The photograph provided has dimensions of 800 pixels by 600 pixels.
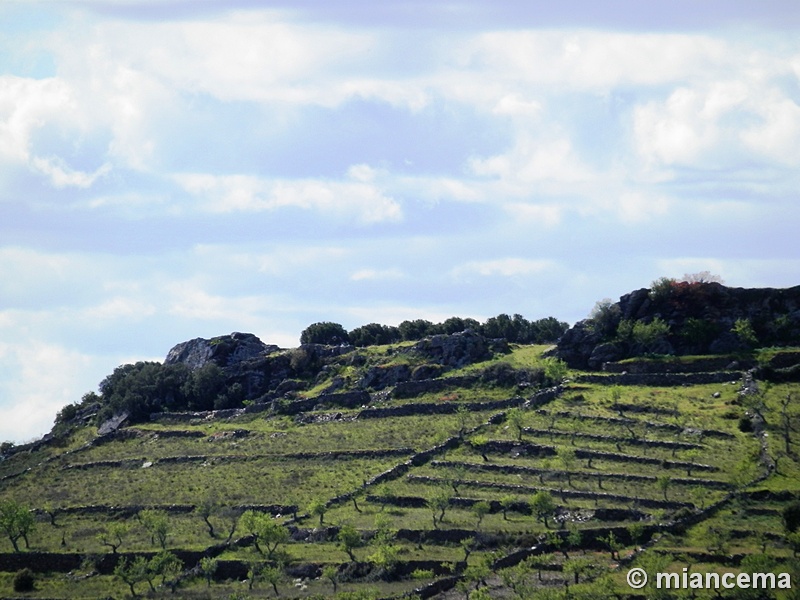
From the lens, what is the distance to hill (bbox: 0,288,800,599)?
93.1m

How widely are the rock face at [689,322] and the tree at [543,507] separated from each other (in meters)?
39.8

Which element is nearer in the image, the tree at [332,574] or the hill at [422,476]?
the tree at [332,574]

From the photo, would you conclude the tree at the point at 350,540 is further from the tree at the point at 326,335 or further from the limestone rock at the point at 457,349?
the tree at the point at 326,335

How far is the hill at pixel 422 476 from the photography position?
306 feet

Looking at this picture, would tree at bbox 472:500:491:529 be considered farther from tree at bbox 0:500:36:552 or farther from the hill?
tree at bbox 0:500:36:552

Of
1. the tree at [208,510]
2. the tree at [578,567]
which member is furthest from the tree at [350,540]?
the tree at [578,567]

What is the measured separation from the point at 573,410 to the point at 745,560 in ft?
130

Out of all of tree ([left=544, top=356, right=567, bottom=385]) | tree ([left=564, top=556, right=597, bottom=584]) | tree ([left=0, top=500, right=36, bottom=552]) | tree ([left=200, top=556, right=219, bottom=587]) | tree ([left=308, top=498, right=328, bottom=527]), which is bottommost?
tree ([left=564, top=556, right=597, bottom=584])

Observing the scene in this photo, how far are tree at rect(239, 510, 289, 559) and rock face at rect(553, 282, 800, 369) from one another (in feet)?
152

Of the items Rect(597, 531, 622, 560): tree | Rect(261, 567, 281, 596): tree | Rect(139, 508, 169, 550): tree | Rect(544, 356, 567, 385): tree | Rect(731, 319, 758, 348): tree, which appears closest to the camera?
Rect(597, 531, 622, 560): tree

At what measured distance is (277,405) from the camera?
145250 mm

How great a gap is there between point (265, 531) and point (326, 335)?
80.0 m

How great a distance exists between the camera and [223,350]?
552ft

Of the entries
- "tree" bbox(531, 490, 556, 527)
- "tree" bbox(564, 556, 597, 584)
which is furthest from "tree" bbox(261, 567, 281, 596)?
"tree" bbox(564, 556, 597, 584)
